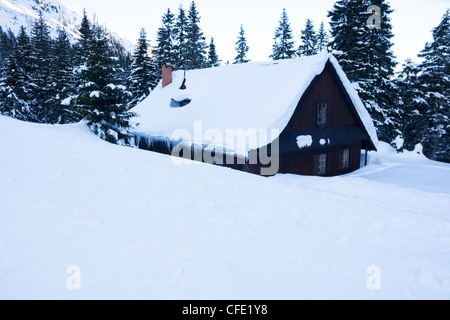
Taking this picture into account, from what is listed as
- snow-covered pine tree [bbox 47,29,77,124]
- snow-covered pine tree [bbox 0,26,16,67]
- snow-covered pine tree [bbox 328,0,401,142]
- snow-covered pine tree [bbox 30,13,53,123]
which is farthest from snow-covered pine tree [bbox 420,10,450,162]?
snow-covered pine tree [bbox 0,26,16,67]

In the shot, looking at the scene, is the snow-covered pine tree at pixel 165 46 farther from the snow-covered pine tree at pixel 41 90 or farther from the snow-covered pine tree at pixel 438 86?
the snow-covered pine tree at pixel 438 86

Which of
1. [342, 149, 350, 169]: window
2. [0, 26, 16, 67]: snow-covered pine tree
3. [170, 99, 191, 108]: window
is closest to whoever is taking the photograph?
[342, 149, 350, 169]: window

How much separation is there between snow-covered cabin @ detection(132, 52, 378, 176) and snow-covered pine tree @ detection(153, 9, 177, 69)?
17.5 meters

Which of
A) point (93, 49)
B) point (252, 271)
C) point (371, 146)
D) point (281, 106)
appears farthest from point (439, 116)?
point (252, 271)

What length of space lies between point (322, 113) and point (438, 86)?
64.4ft

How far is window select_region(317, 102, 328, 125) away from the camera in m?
16.7

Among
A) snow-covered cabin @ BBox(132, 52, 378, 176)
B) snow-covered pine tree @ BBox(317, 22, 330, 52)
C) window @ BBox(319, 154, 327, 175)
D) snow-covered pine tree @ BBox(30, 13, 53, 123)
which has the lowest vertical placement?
window @ BBox(319, 154, 327, 175)

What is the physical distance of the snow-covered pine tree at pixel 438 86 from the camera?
28.5 meters

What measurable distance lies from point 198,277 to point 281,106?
11.5 m

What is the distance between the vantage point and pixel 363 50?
2316 centimetres

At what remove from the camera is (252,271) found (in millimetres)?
4160

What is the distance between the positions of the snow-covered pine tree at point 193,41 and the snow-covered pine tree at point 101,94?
24.9 metres

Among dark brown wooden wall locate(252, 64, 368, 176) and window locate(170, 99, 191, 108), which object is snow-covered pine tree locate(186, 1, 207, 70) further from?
dark brown wooden wall locate(252, 64, 368, 176)

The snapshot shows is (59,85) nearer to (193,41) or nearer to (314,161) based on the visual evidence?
(193,41)
